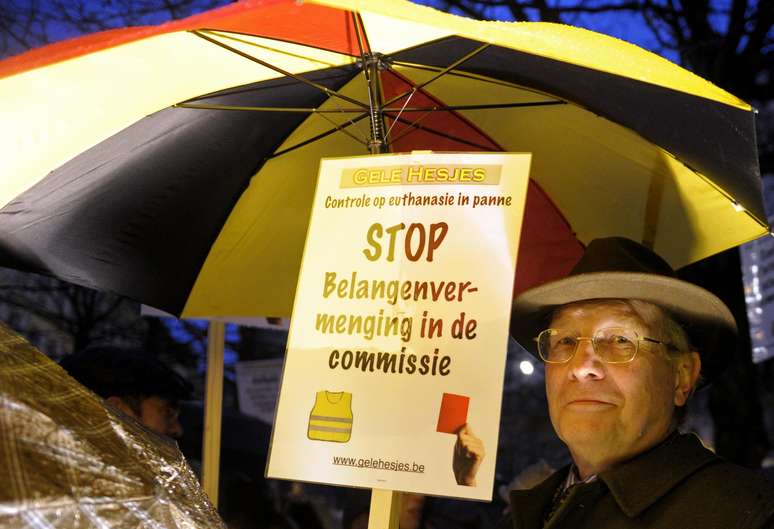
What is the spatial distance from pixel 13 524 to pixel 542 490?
2.14 m

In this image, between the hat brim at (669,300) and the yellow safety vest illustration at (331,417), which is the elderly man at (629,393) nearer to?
the hat brim at (669,300)

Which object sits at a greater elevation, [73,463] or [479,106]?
[479,106]

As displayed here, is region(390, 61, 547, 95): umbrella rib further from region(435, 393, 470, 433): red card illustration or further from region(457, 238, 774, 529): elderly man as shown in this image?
region(435, 393, 470, 433): red card illustration

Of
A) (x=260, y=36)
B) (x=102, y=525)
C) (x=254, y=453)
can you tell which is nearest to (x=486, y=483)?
(x=102, y=525)

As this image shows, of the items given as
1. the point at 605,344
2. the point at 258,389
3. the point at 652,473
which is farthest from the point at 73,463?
the point at 258,389

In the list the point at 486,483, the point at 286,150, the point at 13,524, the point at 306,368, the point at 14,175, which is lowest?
the point at 13,524

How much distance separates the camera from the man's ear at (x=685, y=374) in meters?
3.06

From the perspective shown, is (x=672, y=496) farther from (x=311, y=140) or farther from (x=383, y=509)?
(x=311, y=140)

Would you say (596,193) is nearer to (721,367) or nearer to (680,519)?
(721,367)

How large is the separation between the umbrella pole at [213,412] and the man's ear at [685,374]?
206 centimetres

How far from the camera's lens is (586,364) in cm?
294

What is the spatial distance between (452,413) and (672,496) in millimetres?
736

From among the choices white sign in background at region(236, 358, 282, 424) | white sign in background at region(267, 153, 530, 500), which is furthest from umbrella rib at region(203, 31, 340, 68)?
white sign in background at region(236, 358, 282, 424)

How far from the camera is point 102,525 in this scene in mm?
1373
